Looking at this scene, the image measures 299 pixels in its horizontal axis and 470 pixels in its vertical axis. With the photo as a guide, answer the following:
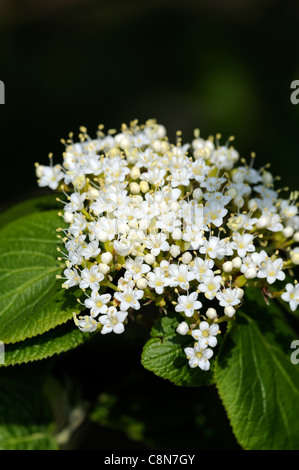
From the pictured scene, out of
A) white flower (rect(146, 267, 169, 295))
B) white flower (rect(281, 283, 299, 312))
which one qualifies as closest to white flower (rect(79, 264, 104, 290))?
white flower (rect(146, 267, 169, 295))

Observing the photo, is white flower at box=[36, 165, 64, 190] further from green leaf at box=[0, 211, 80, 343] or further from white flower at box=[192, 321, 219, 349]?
white flower at box=[192, 321, 219, 349]

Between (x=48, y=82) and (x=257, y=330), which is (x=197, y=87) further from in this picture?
(x=257, y=330)

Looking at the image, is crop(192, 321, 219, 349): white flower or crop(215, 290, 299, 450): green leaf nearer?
crop(192, 321, 219, 349): white flower

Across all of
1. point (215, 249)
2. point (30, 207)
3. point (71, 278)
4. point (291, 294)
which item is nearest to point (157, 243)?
point (215, 249)

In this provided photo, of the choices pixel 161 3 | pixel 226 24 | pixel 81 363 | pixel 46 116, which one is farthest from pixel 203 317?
pixel 161 3

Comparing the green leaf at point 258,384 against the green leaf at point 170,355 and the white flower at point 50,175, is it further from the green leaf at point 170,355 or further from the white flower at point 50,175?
the white flower at point 50,175
